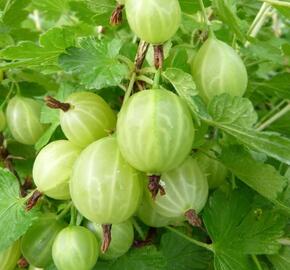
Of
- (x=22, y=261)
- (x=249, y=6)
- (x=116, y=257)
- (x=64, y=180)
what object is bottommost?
(x=22, y=261)

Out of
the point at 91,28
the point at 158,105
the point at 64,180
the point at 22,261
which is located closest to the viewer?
the point at 158,105

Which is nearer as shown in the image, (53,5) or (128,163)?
(128,163)

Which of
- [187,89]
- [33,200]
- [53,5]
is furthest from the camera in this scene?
[53,5]

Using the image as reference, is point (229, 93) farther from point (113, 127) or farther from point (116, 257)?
point (116, 257)

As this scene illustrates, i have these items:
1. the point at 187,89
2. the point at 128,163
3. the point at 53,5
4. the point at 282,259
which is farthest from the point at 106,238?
the point at 53,5

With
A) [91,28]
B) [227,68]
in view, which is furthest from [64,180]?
[91,28]

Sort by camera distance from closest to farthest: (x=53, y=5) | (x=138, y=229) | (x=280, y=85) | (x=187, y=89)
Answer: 1. (x=187, y=89)
2. (x=138, y=229)
3. (x=280, y=85)
4. (x=53, y=5)

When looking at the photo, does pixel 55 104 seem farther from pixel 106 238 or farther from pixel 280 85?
pixel 280 85

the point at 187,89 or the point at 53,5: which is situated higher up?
the point at 187,89
